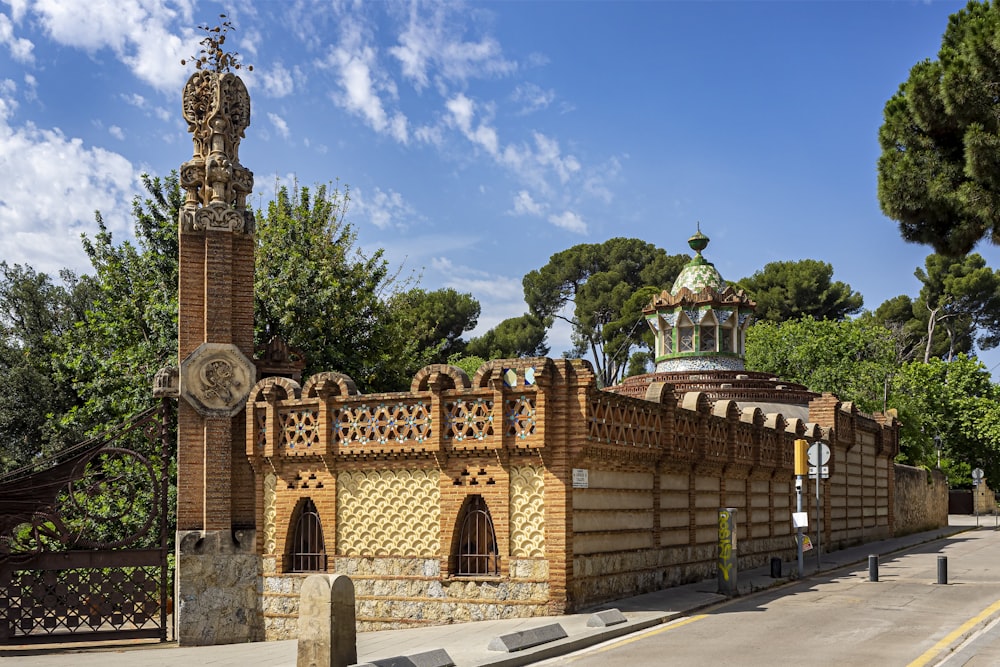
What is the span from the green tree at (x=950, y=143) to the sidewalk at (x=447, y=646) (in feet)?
23.2

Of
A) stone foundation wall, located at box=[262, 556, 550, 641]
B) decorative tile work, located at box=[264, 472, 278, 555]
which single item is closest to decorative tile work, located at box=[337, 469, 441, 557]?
stone foundation wall, located at box=[262, 556, 550, 641]

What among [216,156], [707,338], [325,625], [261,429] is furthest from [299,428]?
[707,338]

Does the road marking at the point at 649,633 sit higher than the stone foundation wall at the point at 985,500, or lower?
higher

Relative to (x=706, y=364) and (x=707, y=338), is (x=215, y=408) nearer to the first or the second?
(x=706, y=364)

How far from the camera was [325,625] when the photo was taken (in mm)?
11320

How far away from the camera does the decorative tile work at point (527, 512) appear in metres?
16.2

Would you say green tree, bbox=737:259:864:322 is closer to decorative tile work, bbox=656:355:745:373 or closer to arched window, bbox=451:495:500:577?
decorative tile work, bbox=656:355:745:373

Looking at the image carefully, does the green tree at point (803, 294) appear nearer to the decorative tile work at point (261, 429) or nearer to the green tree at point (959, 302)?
the green tree at point (959, 302)

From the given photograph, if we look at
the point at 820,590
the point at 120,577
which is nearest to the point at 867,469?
the point at 820,590

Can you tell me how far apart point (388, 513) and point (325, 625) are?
637 cm

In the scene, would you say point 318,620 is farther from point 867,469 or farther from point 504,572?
point 867,469

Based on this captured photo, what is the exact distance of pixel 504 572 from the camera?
1642 centimetres

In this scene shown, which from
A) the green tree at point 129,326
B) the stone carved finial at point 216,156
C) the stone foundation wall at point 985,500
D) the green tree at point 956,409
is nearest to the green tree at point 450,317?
the green tree at point 956,409

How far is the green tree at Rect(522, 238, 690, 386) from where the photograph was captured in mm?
68125
